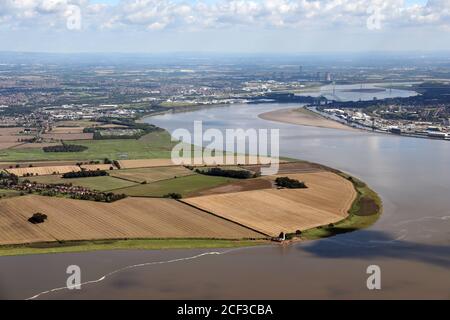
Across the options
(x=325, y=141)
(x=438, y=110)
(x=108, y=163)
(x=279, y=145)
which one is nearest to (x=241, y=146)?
(x=279, y=145)

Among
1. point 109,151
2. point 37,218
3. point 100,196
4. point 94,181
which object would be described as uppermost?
point 37,218

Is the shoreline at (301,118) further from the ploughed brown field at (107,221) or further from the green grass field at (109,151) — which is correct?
the ploughed brown field at (107,221)

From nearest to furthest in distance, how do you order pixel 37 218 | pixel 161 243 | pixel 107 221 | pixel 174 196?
pixel 161 243 < pixel 37 218 < pixel 107 221 < pixel 174 196

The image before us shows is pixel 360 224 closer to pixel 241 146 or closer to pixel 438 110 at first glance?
pixel 241 146

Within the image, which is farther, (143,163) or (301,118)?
(301,118)

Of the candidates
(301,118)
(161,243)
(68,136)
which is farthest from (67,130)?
(161,243)

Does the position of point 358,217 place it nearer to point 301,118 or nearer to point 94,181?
point 94,181

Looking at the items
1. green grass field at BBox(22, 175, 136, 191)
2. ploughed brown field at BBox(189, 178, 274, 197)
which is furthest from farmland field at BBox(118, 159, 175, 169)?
ploughed brown field at BBox(189, 178, 274, 197)

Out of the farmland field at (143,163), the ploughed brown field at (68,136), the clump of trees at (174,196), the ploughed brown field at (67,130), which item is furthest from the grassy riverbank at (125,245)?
the ploughed brown field at (67,130)
